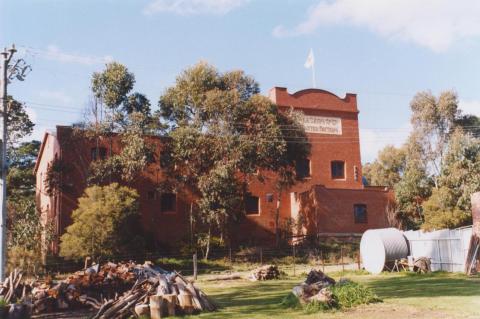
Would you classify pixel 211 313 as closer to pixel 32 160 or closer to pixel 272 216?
pixel 272 216

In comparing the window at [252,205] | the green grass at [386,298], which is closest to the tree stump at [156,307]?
the green grass at [386,298]

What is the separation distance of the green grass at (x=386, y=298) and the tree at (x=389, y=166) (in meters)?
34.2

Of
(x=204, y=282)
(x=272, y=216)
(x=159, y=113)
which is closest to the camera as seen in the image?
(x=204, y=282)

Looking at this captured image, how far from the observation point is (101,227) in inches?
1107

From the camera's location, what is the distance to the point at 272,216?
40062 mm

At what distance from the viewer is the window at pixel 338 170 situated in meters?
43.1

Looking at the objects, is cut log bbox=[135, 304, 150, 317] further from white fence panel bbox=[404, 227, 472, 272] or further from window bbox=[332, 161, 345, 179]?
window bbox=[332, 161, 345, 179]

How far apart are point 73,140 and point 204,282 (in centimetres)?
1466

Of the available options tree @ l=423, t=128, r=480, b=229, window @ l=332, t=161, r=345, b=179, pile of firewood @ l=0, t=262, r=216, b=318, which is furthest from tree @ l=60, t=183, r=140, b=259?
tree @ l=423, t=128, r=480, b=229

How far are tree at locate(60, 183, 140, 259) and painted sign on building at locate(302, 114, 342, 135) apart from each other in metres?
17.1

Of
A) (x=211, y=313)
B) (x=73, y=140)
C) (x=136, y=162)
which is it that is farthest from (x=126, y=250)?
(x=211, y=313)

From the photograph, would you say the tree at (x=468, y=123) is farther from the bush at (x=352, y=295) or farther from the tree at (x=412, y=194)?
the bush at (x=352, y=295)

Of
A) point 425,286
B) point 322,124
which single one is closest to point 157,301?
point 425,286

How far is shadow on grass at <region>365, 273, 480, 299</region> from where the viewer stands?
53.0ft
